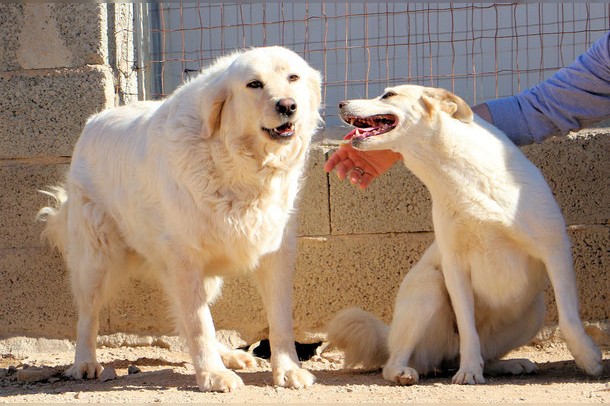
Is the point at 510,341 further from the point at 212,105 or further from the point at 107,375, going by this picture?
the point at 107,375

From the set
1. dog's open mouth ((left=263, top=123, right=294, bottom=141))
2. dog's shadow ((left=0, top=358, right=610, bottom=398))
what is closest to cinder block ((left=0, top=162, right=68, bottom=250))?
dog's shadow ((left=0, top=358, right=610, bottom=398))

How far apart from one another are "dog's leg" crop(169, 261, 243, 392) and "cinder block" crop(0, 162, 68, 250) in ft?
5.26

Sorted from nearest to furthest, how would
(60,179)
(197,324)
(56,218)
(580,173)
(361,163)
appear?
(197,324)
(361,163)
(580,173)
(56,218)
(60,179)

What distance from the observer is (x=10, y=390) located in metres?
4.64

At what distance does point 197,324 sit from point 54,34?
2.28 metres

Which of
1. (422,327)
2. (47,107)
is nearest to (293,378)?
(422,327)

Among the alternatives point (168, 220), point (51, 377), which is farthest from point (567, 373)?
point (51, 377)

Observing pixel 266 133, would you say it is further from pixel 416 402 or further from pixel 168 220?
pixel 416 402

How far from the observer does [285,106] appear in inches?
166

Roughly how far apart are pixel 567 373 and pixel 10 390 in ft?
8.95

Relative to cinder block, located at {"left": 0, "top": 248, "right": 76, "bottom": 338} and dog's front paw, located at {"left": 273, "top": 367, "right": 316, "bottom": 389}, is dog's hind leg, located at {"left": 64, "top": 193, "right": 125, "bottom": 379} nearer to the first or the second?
cinder block, located at {"left": 0, "top": 248, "right": 76, "bottom": 338}

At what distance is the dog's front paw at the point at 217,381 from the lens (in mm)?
4250

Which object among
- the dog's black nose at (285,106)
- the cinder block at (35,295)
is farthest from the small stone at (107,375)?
the dog's black nose at (285,106)

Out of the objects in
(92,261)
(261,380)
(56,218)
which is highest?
(56,218)
